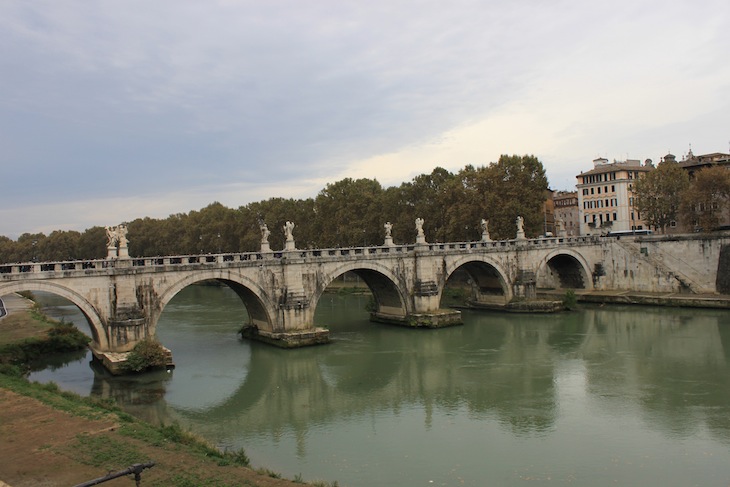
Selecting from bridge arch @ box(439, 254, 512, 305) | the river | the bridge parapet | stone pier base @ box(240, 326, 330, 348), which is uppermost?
the bridge parapet

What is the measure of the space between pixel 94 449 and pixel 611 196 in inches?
2263

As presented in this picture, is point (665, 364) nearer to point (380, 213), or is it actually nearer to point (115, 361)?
point (115, 361)

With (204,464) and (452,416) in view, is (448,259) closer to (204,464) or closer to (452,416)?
(452,416)

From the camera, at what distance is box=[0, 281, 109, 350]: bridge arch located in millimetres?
22875

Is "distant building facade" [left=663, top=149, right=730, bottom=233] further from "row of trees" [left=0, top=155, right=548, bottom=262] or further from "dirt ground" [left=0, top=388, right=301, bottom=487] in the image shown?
"dirt ground" [left=0, top=388, right=301, bottom=487]

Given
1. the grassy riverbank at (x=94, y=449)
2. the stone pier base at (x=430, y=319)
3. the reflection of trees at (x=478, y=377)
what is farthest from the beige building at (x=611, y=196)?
the grassy riverbank at (x=94, y=449)

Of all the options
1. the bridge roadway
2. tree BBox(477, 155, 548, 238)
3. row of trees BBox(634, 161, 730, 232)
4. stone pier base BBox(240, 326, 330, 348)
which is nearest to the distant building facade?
row of trees BBox(634, 161, 730, 232)

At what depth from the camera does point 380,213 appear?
56844mm

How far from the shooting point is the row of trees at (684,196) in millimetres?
42562

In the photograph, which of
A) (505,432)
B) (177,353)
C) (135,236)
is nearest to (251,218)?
(135,236)

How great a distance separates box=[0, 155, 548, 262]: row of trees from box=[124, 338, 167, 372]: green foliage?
3016 cm

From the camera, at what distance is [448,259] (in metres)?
37.4

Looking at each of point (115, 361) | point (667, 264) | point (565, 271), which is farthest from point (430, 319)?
point (667, 264)

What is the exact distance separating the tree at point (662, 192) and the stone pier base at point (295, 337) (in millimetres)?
30679
